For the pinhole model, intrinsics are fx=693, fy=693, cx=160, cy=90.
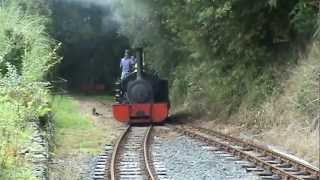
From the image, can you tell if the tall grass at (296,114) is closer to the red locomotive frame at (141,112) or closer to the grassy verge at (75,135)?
the grassy verge at (75,135)

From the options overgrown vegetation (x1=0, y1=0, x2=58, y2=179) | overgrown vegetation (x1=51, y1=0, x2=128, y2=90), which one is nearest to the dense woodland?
overgrown vegetation (x1=0, y1=0, x2=58, y2=179)

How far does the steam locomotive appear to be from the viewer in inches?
934

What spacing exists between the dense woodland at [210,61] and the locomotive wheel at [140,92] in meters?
2.06

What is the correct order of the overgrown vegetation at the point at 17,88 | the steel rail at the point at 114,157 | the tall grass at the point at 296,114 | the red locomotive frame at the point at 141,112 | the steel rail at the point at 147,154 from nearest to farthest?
the overgrown vegetation at the point at 17,88, the steel rail at the point at 147,154, the steel rail at the point at 114,157, the tall grass at the point at 296,114, the red locomotive frame at the point at 141,112

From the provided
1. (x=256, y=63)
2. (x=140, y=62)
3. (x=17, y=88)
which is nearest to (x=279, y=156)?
(x=17, y=88)

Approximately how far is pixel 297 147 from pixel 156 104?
954 centimetres

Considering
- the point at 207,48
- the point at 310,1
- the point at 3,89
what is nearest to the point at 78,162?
the point at 3,89

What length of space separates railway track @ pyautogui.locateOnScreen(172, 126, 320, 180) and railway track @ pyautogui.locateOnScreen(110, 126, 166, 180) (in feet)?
5.47

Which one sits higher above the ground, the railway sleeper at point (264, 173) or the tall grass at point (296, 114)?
the tall grass at point (296, 114)

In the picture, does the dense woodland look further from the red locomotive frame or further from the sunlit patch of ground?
the red locomotive frame

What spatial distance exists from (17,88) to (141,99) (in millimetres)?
13074

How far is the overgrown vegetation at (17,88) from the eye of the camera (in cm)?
816

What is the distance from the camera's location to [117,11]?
126 feet

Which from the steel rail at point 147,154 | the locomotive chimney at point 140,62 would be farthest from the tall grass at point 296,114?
the locomotive chimney at point 140,62
